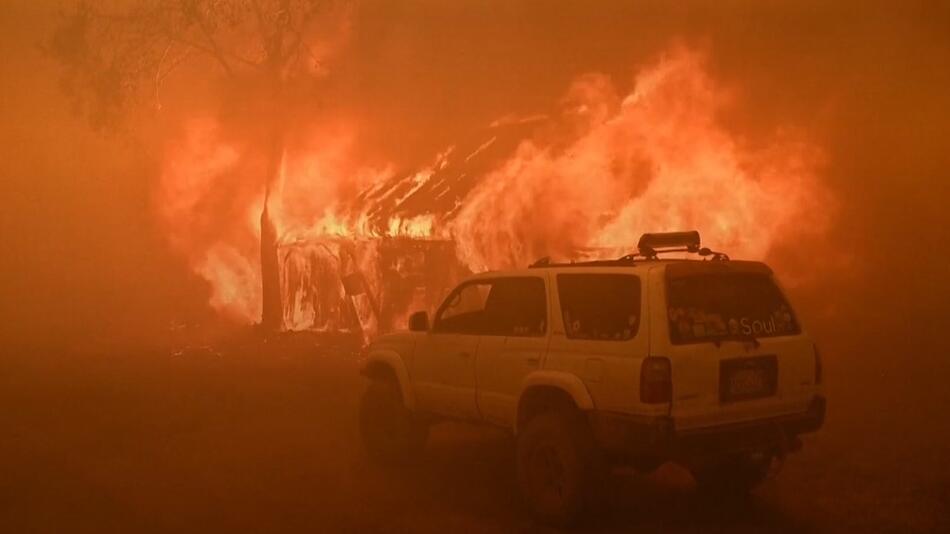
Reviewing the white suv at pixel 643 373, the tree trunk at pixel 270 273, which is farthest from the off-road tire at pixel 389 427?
the tree trunk at pixel 270 273

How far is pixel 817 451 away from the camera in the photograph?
28.3 feet

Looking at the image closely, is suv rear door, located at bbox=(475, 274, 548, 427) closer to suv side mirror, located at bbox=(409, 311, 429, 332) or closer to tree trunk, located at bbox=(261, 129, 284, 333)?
suv side mirror, located at bbox=(409, 311, 429, 332)

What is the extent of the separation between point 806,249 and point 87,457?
1260cm

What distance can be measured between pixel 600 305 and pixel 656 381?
0.92 meters

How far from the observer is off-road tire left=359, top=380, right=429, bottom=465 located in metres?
8.59

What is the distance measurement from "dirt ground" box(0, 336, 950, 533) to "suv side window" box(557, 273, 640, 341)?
150cm

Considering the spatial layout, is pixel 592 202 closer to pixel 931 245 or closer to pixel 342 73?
pixel 931 245

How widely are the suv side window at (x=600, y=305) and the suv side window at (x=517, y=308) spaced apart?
0.76ft

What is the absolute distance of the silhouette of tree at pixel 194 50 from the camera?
2303 cm

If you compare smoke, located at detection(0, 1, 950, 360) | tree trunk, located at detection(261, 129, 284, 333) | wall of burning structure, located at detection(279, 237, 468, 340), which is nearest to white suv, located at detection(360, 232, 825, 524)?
smoke, located at detection(0, 1, 950, 360)

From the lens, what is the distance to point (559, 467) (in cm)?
643

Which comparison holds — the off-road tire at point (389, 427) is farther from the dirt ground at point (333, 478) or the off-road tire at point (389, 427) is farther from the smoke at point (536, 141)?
the smoke at point (536, 141)

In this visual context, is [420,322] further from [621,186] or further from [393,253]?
[393,253]

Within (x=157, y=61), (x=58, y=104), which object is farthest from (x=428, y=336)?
(x=58, y=104)
